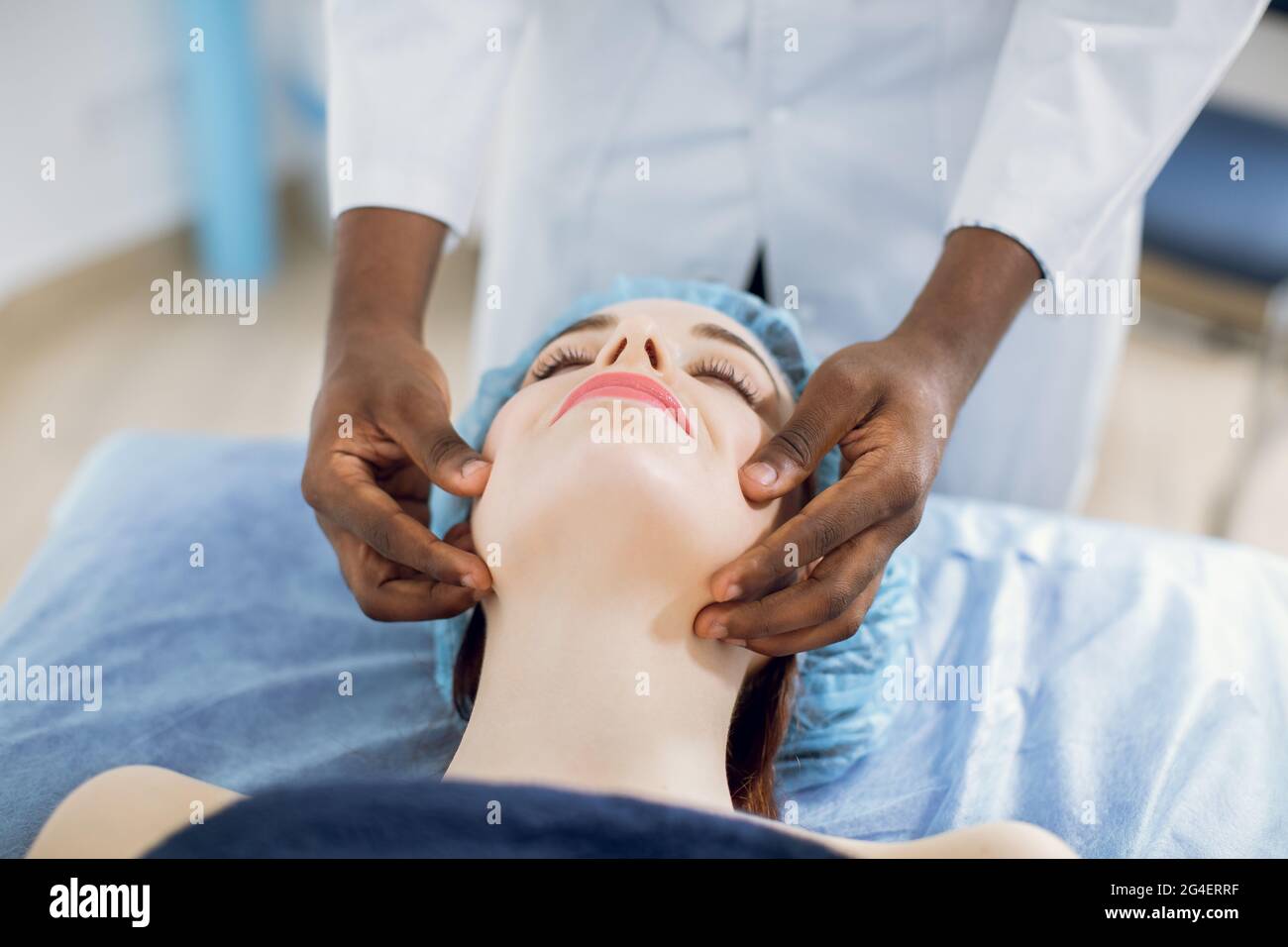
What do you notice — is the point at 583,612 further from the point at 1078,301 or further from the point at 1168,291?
the point at 1168,291

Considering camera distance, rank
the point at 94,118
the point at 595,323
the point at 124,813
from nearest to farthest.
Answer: the point at 124,813 → the point at 595,323 → the point at 94,118

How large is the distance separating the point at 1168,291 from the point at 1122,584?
1596 millimetres

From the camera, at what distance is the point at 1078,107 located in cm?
111

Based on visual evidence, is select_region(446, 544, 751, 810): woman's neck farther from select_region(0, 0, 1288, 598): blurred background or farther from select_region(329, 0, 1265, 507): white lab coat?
select_region(0, 0, 1288, 598): blurred background

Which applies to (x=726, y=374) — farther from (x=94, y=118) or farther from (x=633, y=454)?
(x=94, y=118)

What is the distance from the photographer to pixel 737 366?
3.53ft

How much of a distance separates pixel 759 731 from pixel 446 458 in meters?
0.39

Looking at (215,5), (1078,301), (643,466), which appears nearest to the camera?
(643,466)

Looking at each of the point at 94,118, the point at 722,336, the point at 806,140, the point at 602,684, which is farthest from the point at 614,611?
the point at 94,118

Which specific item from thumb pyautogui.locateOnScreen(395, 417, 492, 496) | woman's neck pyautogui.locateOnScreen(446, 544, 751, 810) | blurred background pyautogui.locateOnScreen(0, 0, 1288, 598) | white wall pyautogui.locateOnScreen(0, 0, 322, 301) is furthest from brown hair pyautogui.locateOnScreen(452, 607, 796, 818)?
white wall pyautogui.locateOnScreen(0, 0, 322, 301)

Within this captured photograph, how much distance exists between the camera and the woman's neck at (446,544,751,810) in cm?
93

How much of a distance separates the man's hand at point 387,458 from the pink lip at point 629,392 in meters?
0.09

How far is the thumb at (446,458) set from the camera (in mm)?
951

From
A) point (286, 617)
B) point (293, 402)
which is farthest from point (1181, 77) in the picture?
point (293, 402)
